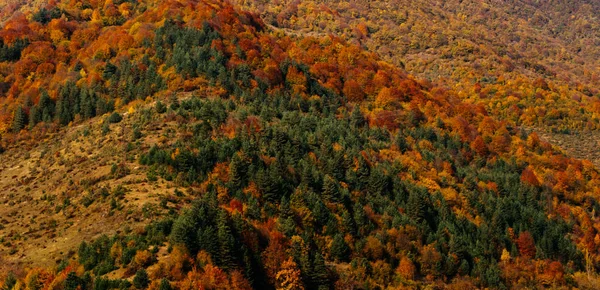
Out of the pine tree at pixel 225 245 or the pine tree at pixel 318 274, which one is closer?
the pine tree at pixel 225 245

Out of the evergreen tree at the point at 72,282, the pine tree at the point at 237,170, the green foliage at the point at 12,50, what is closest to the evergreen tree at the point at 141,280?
the evergreen tree at the point at 72,282

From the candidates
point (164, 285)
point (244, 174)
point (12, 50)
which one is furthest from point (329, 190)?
point (12, 50)

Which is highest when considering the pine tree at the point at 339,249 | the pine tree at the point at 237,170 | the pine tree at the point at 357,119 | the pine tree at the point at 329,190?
the pine tree at the point at 237,170

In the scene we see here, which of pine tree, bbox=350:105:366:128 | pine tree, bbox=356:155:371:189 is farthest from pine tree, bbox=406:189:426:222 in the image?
pine tree, bbox=350:105:366:128

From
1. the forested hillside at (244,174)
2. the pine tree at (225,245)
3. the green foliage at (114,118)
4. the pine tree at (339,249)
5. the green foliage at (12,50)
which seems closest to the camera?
the pine tree at (225,245)

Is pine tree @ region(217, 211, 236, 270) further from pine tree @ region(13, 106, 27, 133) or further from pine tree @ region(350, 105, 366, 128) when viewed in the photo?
pine tree @ region(350, 105, 366, 128)

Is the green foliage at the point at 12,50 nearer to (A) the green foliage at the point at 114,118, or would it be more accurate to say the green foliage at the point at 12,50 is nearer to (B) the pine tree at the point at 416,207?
(A) the green foliage at the point at 114,118

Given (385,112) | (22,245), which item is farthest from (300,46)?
(22,245)

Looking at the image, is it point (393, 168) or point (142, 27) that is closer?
point (393, 168)

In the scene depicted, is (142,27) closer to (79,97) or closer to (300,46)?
(79,97)
